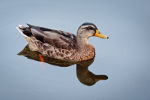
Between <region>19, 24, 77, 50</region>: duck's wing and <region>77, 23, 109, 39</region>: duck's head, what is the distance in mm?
286

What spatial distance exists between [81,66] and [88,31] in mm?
980

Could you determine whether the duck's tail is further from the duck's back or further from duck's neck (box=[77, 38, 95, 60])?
duck's neck (box=[77, 38, 95, 60])

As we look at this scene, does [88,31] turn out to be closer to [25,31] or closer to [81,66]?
[81,66]

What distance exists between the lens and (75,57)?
14047mm

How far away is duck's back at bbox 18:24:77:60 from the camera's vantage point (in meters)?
14.0

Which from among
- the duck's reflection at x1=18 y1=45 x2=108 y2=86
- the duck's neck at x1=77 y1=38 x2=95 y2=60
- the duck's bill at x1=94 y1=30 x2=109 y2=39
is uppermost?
the duck's bill at x1=94 y1=30 x2=109 y2=39

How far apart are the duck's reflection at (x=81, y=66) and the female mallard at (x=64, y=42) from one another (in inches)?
5.7

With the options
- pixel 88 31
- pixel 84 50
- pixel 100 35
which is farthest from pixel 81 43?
pixel 100 35

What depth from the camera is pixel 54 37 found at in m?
14.1

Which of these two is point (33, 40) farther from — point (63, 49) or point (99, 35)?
point (99, 35)

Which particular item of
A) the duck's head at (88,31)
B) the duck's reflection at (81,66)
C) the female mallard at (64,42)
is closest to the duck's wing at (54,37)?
the female mallard at (64,42)

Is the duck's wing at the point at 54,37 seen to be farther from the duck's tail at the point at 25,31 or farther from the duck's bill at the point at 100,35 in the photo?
the duck's bill at the point at 100,35

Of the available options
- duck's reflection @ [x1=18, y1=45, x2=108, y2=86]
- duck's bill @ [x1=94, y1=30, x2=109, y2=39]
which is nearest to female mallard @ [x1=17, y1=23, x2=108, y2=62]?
duck's bill @ [x1=94, y1=30, x2=109, y2=39]

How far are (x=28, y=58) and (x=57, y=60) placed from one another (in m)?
0.79
